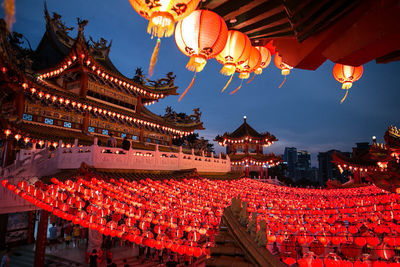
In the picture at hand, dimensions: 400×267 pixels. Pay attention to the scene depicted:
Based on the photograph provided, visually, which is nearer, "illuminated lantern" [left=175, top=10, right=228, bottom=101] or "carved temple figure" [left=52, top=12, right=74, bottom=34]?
"illuminated lantern" [left=175, top=10, right=228, bottom=101]

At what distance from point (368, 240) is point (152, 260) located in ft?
29.9

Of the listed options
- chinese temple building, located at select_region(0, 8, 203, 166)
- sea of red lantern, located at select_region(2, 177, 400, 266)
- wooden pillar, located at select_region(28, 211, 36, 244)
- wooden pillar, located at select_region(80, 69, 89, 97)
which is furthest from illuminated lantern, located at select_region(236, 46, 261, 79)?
wooden pillar, located at select_region(28, 211, 36, 244)

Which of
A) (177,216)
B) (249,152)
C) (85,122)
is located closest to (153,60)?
(177,216)

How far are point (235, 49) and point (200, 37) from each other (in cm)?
71

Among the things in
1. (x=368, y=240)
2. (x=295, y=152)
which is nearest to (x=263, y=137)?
(x=368, y=240)

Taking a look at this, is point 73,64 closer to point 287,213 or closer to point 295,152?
point 287,213

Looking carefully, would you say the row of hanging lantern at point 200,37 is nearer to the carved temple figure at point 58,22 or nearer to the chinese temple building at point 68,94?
the chinese temple building at point 68,94

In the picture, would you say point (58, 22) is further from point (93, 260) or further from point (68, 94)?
point (93, 260)

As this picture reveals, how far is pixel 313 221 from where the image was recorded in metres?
7.07

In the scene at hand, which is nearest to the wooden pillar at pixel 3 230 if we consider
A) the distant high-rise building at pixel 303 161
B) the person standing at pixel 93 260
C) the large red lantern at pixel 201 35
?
the person standing at pixel 93 260

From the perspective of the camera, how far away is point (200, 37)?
3.25m

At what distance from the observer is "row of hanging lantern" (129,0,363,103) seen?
2.65m

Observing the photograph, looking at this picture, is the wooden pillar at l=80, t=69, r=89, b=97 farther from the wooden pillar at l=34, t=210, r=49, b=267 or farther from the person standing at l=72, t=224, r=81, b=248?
the person standing at l=72, t=224, r=81, b=248

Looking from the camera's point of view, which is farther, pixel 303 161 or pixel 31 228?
pixel 303 161
